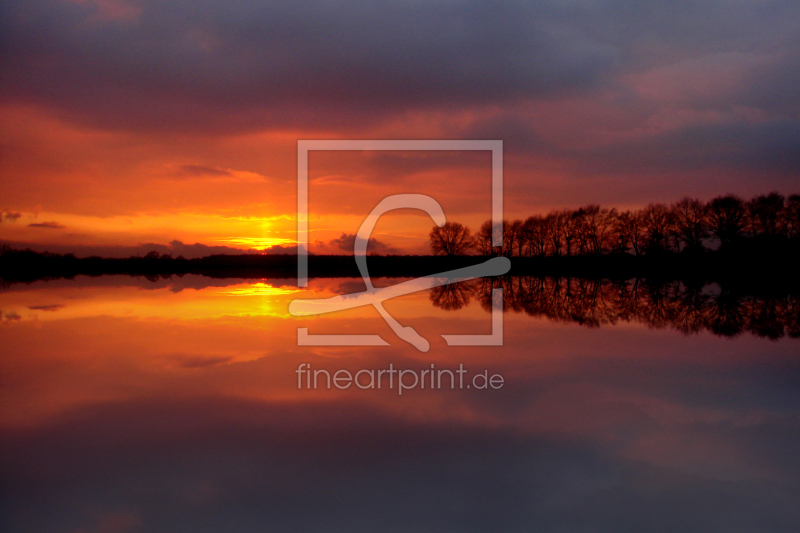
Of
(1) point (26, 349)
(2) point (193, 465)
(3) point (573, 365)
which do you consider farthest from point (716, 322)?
(1) point (26, 349)

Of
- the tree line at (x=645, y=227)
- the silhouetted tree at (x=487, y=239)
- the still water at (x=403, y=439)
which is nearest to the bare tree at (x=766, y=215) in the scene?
the tree line at (x=645, y=227)

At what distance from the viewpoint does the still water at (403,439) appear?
176 inches

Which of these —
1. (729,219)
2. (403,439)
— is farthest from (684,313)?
(729,219)

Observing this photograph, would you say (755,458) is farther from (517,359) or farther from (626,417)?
(517,359)

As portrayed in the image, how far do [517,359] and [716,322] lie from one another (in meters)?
8.05

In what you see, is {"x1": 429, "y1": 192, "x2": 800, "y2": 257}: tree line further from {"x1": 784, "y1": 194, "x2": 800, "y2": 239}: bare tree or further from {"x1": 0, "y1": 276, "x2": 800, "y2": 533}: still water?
{"x1": 0, "y1": 276, "x2": 800, "y2": 533}: still water

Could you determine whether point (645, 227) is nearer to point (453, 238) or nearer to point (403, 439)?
point (453, 238)

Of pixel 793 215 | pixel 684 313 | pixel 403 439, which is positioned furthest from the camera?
pixel 793 215

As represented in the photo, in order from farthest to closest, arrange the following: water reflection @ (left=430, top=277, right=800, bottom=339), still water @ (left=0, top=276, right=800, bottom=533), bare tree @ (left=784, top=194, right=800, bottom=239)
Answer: bare tree @ (left=784, top=194, right=800, bottom=239)
water reflection @ (left=430, top=277, right=800, bottom=339)
still water @ (left=0, top=276, right=800, bottom=533)

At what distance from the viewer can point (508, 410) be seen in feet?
22.8

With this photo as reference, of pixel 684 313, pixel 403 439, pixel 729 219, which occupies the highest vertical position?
pixel 729 219

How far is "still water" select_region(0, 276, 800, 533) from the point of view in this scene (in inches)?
176

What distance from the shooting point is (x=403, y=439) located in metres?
5.95

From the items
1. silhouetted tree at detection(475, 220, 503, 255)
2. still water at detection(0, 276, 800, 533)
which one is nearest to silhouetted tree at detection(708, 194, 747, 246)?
silhouetted tree at detection(475, 220, 503, 255)
